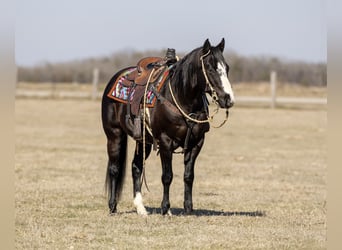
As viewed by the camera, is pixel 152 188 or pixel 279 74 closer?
pixel 152 188

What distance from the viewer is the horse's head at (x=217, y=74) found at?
7926mm

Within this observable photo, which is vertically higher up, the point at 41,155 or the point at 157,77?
the point at 157,77

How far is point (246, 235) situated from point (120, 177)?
2880 mm

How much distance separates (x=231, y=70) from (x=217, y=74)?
38067mm

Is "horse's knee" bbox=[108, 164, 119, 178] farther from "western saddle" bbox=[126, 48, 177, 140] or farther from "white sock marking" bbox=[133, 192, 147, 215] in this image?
"western saddle" bbox=[126, 48, 177, 140]

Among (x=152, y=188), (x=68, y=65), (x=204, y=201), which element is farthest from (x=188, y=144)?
(x=68, y=65)

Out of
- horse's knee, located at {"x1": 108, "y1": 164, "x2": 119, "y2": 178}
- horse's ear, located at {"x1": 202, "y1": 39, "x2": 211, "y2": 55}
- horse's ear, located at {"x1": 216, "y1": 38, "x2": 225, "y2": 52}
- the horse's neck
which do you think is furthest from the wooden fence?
horse's ear, located at {"x1": 202, "y1": 39, "x2": 211, "y2": 55}

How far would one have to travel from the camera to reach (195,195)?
11.9m

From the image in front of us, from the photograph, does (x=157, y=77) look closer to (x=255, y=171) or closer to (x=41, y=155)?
(x=255, y=171)

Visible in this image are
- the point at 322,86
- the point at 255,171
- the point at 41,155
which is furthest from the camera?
the point at 322,86

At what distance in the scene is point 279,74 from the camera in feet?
156

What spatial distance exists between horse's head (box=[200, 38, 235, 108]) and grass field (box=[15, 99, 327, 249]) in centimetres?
156

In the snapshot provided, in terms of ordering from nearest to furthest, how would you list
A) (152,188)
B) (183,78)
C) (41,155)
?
(183,78) → (152,188) → (41,155)

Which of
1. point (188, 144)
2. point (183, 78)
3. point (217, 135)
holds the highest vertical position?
point (183, 78)
